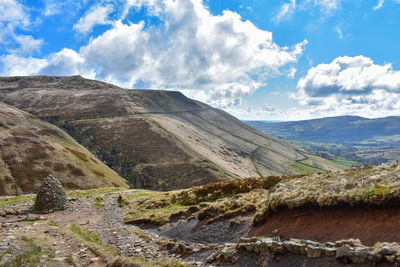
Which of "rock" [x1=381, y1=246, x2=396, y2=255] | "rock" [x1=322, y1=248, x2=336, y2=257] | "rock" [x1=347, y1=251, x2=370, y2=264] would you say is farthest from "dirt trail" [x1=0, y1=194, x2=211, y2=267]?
"rock" [x1=381, y1=246, x2=396, y2=255]

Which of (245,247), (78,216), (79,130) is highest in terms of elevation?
(79,130)

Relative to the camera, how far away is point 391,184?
13.9m

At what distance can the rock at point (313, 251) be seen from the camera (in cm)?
1142

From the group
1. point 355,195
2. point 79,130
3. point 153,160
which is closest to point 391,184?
point 355,195

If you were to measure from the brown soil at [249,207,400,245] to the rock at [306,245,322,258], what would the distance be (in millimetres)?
2287

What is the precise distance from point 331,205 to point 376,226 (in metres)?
2.65

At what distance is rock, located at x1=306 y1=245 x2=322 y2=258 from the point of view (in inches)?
450

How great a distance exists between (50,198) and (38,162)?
302 ft

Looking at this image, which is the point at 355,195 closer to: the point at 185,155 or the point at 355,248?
the point at 355,248

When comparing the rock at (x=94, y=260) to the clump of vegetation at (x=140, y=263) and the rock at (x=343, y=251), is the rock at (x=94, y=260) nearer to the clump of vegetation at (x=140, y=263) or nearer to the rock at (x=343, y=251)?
the clump of vegetation at (x=140, y=263)

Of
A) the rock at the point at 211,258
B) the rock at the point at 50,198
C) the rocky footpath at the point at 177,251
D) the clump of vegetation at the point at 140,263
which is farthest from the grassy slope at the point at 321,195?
the rock at the point at 50,198

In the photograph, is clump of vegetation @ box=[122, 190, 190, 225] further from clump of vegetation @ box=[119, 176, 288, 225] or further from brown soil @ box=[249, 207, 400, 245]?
brown soil @ box=[249, 207, 400, 245]

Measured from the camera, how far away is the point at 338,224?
13.9m

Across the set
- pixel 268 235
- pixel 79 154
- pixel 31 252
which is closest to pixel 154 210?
pixel 31 252
